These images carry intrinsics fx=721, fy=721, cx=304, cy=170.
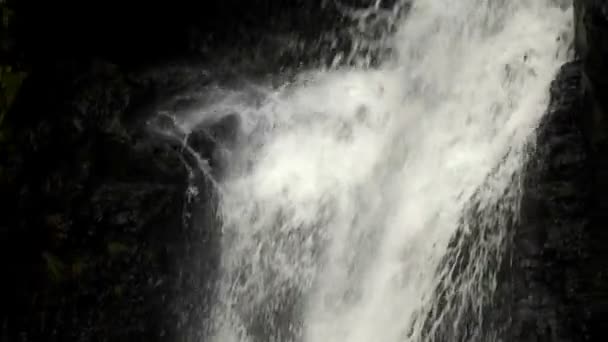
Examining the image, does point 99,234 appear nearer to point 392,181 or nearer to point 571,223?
point 392,181

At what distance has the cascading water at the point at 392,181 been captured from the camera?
627cm

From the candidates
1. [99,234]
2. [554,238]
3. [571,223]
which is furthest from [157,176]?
[571,223]

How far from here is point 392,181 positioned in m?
7.33

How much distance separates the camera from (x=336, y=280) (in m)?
7.00

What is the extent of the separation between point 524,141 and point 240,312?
10.7 feet

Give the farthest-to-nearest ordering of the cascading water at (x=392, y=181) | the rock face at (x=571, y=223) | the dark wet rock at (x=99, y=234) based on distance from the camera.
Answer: the dark wet rock at (x=99, y=234), the cascading water at (x=392, y=181), the rock face at (x=571, y=223)

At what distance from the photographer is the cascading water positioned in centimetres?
627

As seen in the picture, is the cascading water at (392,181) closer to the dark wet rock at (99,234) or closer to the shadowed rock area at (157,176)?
the shadowed rock area at (157,176)

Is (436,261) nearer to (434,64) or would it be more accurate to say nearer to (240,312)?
(240,312)

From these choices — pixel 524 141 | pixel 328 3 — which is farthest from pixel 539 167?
pixel 328 3

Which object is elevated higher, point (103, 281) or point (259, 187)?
point (259, 187)

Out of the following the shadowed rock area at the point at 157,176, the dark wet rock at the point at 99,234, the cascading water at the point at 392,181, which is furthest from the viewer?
the dark wet rock at the point at 99,234

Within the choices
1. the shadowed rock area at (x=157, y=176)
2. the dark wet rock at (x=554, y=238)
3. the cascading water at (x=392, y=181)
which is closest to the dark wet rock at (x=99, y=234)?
the shadowed rock area at (x=157, y=176)

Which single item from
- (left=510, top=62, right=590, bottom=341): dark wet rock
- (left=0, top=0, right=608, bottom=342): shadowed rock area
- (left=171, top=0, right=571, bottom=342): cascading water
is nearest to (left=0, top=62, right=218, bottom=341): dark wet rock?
(left=0, top=0, right=608, bottom=342): shadowed rock area
